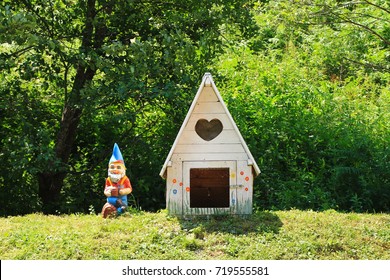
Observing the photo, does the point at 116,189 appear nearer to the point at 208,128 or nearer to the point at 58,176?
the point at 208,128

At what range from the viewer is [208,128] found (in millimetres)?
8602

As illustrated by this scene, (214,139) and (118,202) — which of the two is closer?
(214,139)

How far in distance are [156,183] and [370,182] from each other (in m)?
2.95

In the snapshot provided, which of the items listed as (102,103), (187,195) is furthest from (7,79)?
(187,195)

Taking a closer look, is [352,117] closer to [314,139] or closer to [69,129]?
[314,139]

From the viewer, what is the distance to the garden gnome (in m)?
8.35

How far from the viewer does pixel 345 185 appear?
10297 mm

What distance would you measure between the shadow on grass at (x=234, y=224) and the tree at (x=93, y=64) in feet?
6.35

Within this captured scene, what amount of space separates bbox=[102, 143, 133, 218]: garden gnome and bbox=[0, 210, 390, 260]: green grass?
5.2 inches

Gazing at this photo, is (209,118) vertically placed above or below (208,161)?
above

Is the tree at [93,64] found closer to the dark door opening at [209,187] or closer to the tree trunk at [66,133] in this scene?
the tree trunk at [66,133]

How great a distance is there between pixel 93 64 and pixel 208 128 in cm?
191

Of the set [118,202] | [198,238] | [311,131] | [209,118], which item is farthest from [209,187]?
[311,131]

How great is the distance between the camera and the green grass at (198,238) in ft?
23.5
